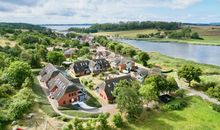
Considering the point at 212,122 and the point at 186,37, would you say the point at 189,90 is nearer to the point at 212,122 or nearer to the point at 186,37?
the point at 212,122

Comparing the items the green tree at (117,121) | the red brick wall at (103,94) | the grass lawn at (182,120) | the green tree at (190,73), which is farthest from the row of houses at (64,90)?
the green tree at (190,73)

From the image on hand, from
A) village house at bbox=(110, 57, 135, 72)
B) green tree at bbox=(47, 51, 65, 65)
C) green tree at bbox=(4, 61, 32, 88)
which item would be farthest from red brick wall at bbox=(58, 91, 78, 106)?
green tree at bbox=(47, 51, 65, 65)

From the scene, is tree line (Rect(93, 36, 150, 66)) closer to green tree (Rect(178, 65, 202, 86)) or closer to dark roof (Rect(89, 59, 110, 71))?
dark roof (Rect(89, 59, 110, 71))

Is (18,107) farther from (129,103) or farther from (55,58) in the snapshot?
(55,58)

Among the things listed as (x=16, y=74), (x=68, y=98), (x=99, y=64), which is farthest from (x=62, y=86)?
(x=99, y=64)

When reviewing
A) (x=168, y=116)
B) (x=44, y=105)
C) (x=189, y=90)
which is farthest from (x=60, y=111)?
(x=189, y=90)
